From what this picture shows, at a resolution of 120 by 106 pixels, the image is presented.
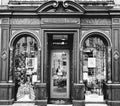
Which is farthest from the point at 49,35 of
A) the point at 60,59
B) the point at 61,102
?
the point at 61,102

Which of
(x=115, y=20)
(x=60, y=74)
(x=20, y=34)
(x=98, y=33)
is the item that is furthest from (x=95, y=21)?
(x=20, y=34)

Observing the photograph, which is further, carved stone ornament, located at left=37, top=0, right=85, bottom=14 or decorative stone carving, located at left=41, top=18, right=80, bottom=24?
decorative stone carving, located at left=41, top=18, right=80, bottom=24

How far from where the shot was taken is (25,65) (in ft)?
39.6

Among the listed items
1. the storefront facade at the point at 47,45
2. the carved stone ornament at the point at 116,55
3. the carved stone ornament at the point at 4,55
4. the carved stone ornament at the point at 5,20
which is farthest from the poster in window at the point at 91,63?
the carved stone ornament at the point at 5,20

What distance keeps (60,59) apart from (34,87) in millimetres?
2178

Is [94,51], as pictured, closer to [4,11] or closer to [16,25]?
[16,25]

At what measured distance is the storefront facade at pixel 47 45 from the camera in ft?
37.1

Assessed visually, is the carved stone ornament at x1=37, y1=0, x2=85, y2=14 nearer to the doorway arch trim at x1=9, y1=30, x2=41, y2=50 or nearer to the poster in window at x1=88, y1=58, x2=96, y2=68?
the doorway arch trim at x1=9, y1=30, x2=41, y2=50

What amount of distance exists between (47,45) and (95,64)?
2.70 meters

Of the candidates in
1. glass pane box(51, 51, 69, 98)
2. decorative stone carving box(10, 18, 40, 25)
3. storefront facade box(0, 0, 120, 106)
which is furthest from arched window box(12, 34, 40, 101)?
glass pane box(51, 51, 69, 98)

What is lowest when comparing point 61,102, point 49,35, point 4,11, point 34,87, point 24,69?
point 61,102

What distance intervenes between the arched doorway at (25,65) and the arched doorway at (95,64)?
8.39ft

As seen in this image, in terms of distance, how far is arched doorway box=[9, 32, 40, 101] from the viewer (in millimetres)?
11836

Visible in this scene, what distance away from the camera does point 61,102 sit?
11891 millimetres
